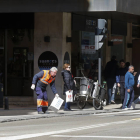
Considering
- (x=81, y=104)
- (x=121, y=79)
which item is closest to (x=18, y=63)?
(x=81, y=104)

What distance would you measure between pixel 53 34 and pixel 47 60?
1095mm

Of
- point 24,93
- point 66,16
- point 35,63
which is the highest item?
point 66,16

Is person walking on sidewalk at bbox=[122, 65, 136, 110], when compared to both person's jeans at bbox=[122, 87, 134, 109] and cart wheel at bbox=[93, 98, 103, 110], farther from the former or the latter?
cart wheel at bbox=[93, 98, 103, 110]

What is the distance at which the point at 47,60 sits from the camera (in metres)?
20.2

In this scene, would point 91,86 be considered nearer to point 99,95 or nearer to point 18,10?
point 99,95

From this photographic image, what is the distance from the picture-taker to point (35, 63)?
2033 centimetres

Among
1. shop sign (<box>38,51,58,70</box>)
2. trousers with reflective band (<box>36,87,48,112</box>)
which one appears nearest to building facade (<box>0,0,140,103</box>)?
shop sign (<box>38,51,58,70</box>)

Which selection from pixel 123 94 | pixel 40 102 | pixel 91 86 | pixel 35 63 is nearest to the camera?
pixel 40 102

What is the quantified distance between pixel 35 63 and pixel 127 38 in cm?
611

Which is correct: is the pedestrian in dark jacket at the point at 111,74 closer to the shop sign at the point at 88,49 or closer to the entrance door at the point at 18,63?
the shop sign at the point at 88,49

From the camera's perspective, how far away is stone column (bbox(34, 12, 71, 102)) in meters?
19.9

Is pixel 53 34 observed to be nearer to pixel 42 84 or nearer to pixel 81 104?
pixel 81 104

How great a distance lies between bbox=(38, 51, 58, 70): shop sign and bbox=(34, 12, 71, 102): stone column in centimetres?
13

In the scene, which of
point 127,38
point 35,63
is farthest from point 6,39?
point 127,38
